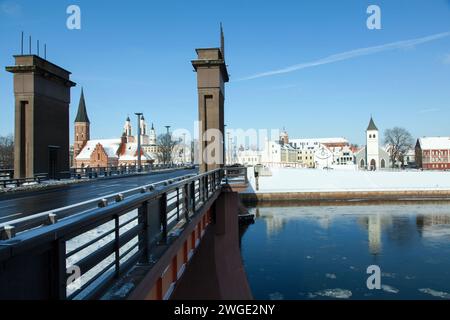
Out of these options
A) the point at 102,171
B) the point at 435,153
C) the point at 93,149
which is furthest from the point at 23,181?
the point at 435,153

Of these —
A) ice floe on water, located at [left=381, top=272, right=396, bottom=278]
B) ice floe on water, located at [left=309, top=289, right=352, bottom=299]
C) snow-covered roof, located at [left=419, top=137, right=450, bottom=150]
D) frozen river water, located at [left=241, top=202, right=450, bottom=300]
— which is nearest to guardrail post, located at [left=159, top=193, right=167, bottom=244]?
frozen river water, located at [left=241, top=202, right=450, bottom=300]

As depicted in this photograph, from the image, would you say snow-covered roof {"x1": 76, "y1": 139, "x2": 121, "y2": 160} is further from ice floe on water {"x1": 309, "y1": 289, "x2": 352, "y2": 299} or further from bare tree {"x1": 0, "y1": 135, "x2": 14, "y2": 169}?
ice floe on water {"x1": 309, "y1": 289, "x2": 352, "y2": 299}

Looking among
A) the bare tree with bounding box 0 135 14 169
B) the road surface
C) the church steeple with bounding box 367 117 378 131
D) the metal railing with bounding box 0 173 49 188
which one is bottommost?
the road surface

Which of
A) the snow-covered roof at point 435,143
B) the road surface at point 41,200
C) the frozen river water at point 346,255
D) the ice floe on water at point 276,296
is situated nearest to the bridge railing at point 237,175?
the frozen river water at point 346,255

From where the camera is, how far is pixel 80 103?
114m

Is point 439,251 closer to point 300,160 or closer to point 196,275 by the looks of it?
point 196,275

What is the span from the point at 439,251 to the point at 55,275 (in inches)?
949

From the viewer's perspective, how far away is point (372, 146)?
107m

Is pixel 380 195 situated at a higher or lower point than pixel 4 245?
lower

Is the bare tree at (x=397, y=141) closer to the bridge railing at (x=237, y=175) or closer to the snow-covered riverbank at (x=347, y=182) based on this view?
the snow-covered riverbank at (x=347, y=182)

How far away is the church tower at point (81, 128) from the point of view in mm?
113500

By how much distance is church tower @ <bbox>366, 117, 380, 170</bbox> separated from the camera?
340 feet

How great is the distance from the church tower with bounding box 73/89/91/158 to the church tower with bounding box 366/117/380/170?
79585 mm
